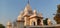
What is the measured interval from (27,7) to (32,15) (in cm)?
Result: 202

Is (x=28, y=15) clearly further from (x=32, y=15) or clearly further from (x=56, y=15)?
(x=56, y=15)

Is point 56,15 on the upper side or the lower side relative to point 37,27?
upper

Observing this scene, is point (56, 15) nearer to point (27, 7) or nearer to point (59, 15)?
point (59, 15)

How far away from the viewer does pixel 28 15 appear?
895 inches

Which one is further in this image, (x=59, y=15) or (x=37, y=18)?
(x=37, y=18)

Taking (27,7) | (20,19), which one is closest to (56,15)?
(20,19)

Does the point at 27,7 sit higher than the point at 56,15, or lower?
higher

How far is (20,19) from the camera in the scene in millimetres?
14039

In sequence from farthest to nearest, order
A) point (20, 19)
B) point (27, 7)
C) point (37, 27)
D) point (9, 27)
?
point (27, 7) < point (9, 27) < point (37, 27) < point (20, 19)

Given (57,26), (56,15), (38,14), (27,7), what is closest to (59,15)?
(56,15)

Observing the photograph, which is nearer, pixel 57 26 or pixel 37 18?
pixel 57 26

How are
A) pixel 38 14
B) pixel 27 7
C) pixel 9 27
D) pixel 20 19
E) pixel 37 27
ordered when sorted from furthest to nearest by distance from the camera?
pixel 27 7 < pixel 38 14 < pixel 9 27 < pixel 37 27 < pixel 20 19

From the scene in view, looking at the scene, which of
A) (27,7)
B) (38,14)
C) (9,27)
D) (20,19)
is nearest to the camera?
(20,19)

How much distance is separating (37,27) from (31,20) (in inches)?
283
